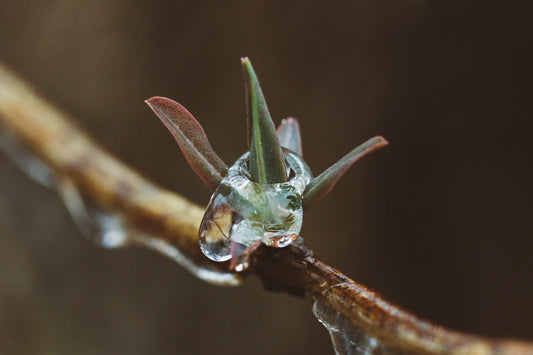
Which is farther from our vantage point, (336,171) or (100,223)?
(100,223)

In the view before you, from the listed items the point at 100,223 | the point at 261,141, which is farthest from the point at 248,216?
the point at 100,223

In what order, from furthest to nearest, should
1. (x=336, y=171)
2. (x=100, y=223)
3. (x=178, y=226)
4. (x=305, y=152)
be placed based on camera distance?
(x=305, y=152)
(x=100, y=223)
(x=178, y=226)
(x=336, y=171)

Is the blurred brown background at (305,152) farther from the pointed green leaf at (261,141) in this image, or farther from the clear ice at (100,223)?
the pointed green leaf at (261,141)

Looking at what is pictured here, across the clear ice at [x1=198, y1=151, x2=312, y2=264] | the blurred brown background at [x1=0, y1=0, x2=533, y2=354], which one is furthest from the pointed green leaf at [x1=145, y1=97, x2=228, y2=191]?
the blurred brown background at [x1=0, y1=0, x2=533, y2=354]

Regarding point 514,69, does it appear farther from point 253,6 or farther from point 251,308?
point 251,308

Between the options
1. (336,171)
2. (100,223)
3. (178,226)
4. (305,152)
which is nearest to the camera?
(336,171)

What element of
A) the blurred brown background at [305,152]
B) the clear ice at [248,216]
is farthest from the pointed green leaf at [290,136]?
the blurred brown background at [305,152]

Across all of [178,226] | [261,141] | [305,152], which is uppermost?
[261,141]

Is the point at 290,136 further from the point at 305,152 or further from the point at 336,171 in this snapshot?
the point at 305,152
